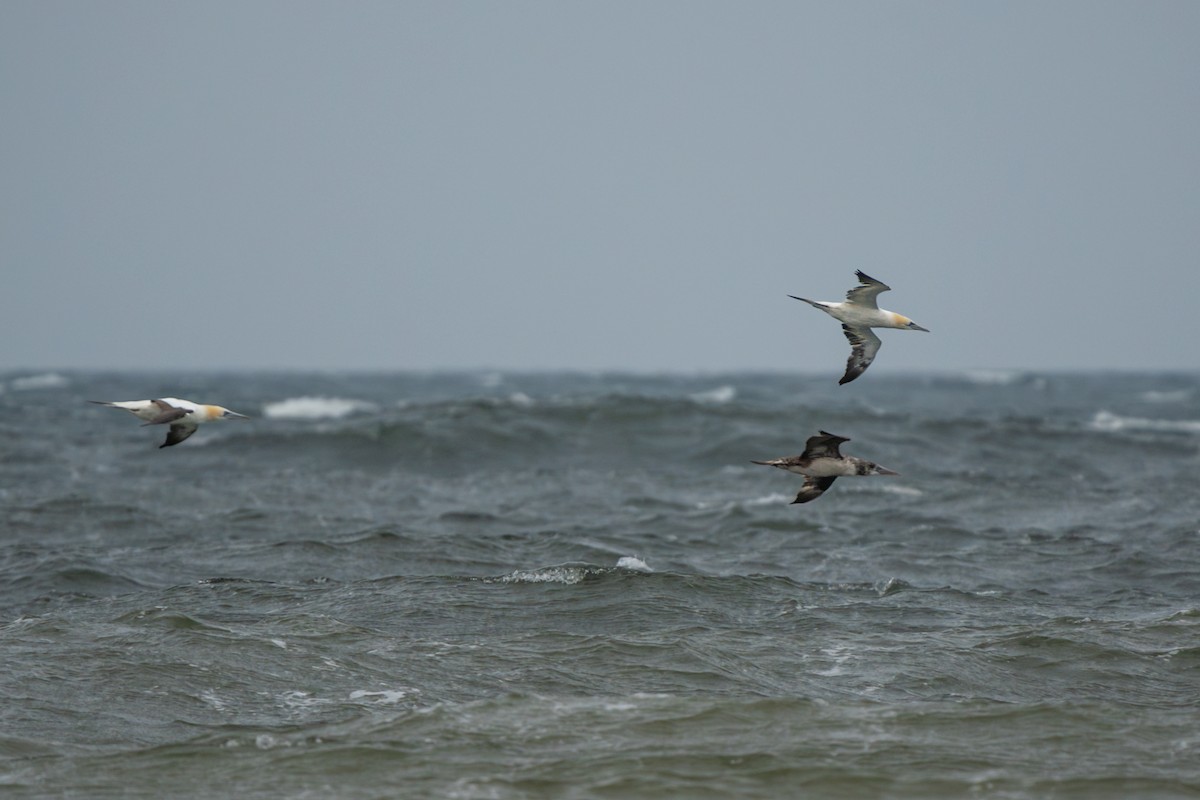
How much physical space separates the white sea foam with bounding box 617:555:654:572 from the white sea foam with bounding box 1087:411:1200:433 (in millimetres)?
25544

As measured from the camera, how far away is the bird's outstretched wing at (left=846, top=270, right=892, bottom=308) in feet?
43.2

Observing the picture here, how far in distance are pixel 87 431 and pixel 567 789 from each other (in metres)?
34.2

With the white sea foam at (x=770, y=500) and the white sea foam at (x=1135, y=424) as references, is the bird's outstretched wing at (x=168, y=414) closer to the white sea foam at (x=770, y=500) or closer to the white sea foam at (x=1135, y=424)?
the white sea foam at (x=770, y=500)

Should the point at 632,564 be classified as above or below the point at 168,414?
below

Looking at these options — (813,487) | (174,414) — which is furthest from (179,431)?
(813,487)

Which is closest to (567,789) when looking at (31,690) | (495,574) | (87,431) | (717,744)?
(717,744)

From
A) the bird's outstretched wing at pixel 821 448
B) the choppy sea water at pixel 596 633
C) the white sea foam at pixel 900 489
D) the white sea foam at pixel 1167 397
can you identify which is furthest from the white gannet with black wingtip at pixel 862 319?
the white sea foam at pixel 1167 397

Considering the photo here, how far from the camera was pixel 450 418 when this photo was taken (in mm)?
36344

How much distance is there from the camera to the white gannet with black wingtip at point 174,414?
1258 centimetres

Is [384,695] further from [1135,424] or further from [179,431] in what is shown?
[1135,424]

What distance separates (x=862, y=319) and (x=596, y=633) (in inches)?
168

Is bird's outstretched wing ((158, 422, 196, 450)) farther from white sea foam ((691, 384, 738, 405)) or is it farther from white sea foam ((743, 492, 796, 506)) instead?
white sea foam ((691, 384, 738, 405))

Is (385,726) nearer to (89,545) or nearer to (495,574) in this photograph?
(495,574)

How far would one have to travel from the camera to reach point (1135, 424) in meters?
45.8
